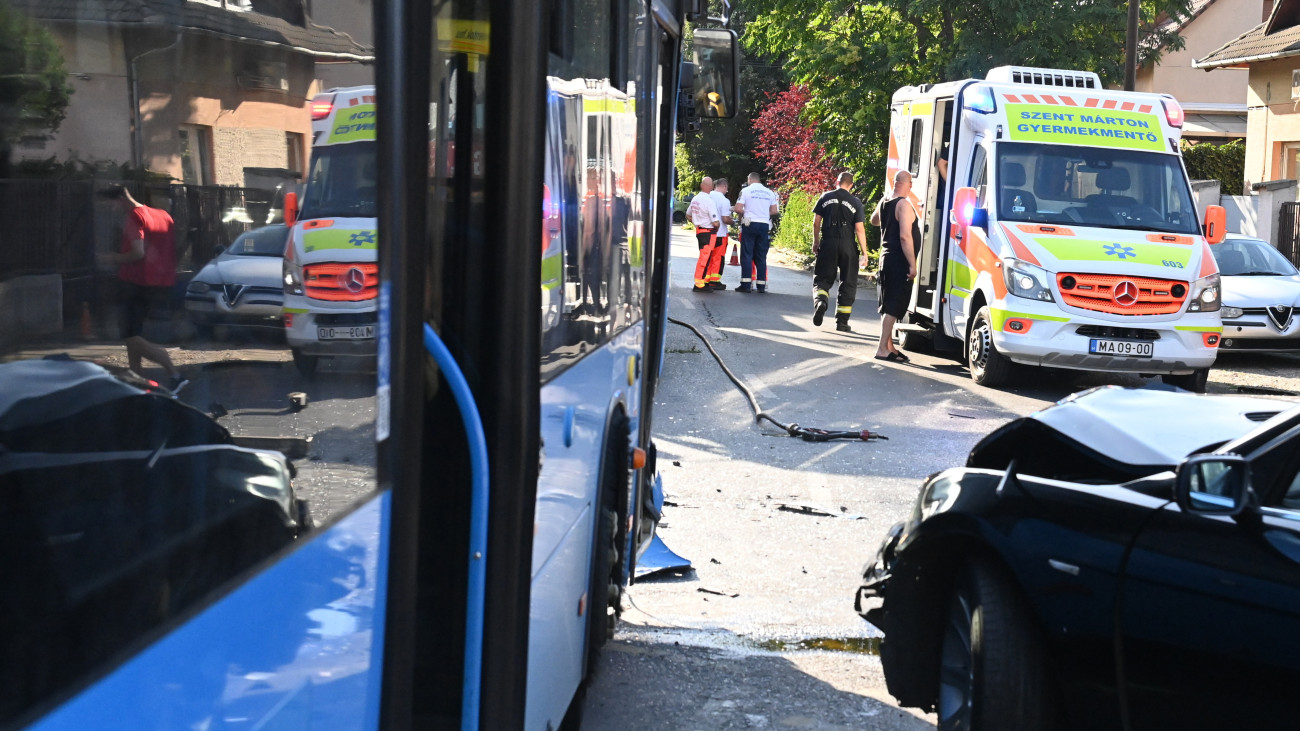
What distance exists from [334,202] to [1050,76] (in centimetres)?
1359

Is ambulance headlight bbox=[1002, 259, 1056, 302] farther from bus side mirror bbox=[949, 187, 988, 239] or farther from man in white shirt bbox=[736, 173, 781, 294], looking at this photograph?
man in white shirt bbox=[736, 173, 781, 294]

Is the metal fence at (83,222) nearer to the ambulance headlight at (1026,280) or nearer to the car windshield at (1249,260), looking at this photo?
the ambulance headlight at (1026,280)

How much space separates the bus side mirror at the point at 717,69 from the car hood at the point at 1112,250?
597 cm

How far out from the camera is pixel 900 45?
26.0 metres

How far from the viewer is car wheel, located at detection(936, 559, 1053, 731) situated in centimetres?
351

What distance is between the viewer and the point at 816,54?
26.2 meters

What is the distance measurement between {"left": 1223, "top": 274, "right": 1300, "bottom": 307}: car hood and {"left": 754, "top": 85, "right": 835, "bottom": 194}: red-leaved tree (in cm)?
1468

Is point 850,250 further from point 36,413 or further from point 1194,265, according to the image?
point 36,413

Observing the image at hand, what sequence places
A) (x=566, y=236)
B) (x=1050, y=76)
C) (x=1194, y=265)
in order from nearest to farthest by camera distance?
(x=566, y=236) < (x=1194, y=265) < (x=1050, y=76)

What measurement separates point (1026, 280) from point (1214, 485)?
947 centimetres

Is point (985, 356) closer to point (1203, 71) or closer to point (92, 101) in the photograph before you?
point (92, 101)

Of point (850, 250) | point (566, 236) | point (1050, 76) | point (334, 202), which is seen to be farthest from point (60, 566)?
point (850, 250)

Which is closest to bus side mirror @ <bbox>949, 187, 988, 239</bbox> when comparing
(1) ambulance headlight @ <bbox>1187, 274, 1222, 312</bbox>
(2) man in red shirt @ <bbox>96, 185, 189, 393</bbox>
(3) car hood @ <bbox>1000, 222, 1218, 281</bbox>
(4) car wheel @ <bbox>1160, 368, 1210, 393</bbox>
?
(3) car hood @ <bbox>1000, 222, 1218, 281</bbox>

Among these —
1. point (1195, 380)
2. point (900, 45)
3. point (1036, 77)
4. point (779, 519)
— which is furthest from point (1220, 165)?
point (779, 519)
